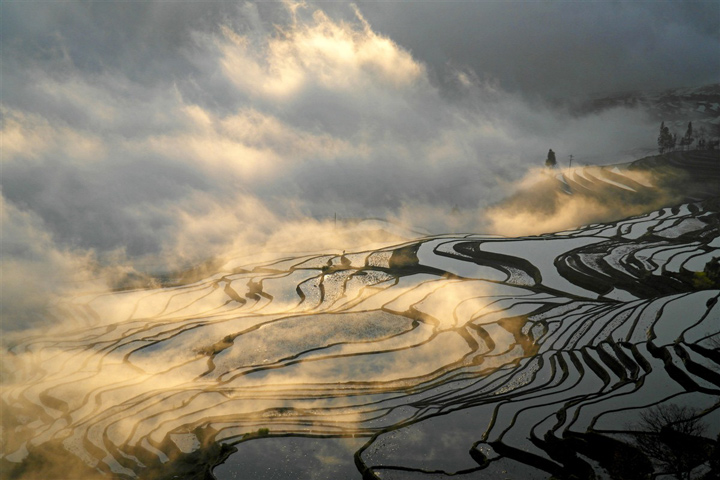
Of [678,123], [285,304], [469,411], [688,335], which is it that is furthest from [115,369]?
[678,123]

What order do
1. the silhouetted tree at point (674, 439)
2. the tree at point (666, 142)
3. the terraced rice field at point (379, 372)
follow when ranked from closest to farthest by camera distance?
1. the silhouetted tree at point (674, 439)
2. the terraced rice field at point (379, 372)
3. the tree at point (666, 142)

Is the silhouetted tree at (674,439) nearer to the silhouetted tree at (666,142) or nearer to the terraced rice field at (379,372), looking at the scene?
the terraced rice field at (379,372)

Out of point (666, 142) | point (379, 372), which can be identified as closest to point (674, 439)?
point (379, 372)

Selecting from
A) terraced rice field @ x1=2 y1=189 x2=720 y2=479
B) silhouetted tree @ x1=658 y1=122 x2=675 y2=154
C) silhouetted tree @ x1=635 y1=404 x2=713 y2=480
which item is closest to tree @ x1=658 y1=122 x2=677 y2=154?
silhouetted tree @ x1=658 y1=122 x2=675 y2=154

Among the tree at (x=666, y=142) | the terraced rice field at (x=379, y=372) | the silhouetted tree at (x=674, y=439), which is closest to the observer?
the silhouetted tree at (x=674, y=439)

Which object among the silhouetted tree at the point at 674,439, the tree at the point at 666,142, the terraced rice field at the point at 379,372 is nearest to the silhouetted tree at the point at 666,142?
the tree at the point at 666,142

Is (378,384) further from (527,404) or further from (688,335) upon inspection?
(688,335)

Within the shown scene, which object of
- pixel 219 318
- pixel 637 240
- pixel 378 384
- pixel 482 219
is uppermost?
pixel 482 219

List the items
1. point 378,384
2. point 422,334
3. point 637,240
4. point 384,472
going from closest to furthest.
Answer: point 384,472 < point 378,384 < point 422,334 < point 637,240
